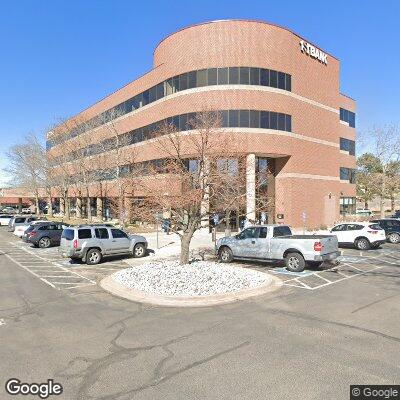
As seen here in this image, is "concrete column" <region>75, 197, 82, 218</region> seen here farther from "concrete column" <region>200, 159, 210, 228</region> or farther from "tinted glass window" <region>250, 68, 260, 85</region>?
"concrete column" <region>200, 159, 210, 228</region>

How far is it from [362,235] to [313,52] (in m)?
24.3

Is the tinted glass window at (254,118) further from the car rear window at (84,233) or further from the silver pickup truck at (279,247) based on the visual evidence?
the car rear window at (84,233)

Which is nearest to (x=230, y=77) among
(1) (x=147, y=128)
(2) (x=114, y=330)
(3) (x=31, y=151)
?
(1) (x=147, y=128)

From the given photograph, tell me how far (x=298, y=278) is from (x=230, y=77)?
78.5 feet

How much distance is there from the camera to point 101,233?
17922 mm

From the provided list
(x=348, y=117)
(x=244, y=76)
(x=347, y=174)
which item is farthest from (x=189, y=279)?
(x=348, y=117)

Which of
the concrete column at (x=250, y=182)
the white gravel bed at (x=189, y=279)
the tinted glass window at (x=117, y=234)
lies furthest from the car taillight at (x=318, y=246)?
the tinted glass window at (x=117, y=234)

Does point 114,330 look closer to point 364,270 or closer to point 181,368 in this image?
point 181,368

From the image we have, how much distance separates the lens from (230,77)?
33.0 meters

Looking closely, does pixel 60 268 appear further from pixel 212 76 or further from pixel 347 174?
pixel 347 174

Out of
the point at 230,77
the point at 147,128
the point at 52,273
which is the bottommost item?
the point at 52,273
